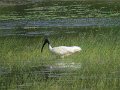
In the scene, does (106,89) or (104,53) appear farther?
(104,53)

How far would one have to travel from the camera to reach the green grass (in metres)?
15.4

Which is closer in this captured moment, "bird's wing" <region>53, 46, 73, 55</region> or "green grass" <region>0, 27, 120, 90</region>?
"green grass" <region>0, 27, 120, 90</region>

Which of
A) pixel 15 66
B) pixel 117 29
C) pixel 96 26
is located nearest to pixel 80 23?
pixel 96 26

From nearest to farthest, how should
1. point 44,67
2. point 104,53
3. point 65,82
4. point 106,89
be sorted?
point 106,89 < point 65,82 < point 44,67 < point 104,53

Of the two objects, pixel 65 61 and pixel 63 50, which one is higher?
pixel 63 50

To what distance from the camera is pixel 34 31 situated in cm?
3306

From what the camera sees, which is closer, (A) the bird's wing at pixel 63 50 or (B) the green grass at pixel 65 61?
(B) the green grass at pixel 65 61

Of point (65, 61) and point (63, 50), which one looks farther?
point (63, 50)

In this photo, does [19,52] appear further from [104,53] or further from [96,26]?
[96,26]

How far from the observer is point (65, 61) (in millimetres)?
19609

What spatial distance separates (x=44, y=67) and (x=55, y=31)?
44.8 ft

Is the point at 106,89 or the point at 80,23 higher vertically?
the point at 106,89

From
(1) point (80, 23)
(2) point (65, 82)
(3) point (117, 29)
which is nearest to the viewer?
(2) point (65, 82)

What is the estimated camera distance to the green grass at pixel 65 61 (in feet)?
50.4
